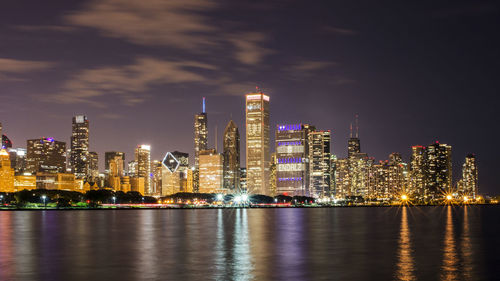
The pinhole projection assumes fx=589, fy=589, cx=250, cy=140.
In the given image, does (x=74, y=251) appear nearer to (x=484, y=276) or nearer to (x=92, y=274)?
(x=92, y=274)

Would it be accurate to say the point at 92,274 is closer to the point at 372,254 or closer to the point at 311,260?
the point at 311,260

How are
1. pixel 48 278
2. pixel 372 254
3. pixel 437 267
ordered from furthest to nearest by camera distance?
pixel 372 254 < pixel 437 267 < pixel 48 278

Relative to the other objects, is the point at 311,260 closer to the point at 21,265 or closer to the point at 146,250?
the point at 146,250

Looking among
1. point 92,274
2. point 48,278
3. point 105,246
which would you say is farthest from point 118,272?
point 105,246

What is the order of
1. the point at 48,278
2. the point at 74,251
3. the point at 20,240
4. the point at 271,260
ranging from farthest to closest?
the point at 20,240, the point at 74,251, the point at 271,260, the point at 48,278

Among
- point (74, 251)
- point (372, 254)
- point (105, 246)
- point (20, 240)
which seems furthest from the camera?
point (20, 240)

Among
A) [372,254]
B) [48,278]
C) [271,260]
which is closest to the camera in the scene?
[48,278]

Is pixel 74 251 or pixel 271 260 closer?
pixel 271 260

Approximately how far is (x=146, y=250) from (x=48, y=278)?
18.5m

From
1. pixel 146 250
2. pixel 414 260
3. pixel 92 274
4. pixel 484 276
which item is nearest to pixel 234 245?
pixel 146 250

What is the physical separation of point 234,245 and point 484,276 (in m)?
27.9

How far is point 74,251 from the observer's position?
5381 centimetres

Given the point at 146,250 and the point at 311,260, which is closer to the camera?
the point at 311,260

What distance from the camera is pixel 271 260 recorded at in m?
45.2
